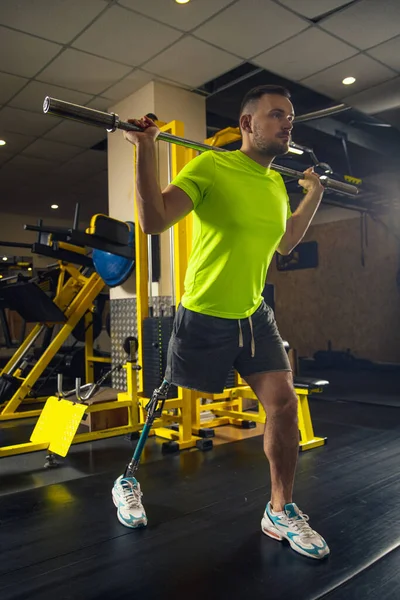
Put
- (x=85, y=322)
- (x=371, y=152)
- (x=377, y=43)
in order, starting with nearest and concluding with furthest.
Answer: (x=377, y=43)
(x=85, y=322)
(x=371, y=152)

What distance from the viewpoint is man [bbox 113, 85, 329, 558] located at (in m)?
1.62

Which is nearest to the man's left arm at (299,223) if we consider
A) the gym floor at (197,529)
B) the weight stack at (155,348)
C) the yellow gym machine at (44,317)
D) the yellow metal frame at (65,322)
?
the gym floor at (197,529)

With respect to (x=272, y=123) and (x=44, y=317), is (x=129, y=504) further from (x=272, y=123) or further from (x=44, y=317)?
(x=44, y=317)

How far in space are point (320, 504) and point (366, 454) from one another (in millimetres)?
927

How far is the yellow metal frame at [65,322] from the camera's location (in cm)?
400

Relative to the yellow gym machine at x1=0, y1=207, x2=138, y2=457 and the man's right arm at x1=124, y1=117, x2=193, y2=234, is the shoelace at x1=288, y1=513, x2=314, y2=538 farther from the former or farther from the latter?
the yellow gym machine at x1=0, y1=207, x2=138, y2=457

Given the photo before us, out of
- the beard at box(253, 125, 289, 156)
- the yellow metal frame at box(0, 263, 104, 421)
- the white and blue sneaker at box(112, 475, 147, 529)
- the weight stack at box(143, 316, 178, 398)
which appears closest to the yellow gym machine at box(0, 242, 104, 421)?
the yellow metal frame at box(0, 263, 104, 421)

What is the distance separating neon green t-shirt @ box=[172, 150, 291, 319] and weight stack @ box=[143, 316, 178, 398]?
4.69 ft

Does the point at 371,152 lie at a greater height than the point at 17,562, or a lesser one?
greater

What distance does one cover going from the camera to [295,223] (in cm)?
199

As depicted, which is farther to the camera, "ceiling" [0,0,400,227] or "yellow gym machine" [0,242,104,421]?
"yellow gym machine" [0,242,104,421]

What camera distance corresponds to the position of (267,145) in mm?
1695

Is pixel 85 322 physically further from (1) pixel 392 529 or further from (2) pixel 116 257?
(1) pixel 392 529

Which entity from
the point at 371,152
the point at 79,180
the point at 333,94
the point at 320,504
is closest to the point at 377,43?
the point at 333,94
